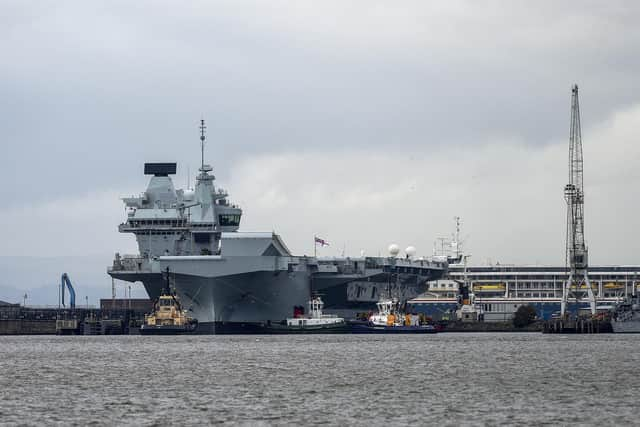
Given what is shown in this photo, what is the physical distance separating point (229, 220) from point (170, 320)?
12675 millimetres

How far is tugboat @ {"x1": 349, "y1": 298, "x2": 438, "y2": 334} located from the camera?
368ft

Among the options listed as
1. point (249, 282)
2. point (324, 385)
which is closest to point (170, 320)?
point (249, 282)

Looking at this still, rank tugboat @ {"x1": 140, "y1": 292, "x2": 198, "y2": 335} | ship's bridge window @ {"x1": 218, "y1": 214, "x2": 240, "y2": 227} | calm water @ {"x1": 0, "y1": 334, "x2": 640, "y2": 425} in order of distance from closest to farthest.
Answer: calm water @ {"x1": 0, "y1": 334, "x2": 640, "y2": 425}
tugboat @ {"x1": 140, "y1": 292, "x2": 198, "y2": 335}
ship's bridge window @ {"x1": 218, "y1": 214, "x2": 240, "y2": 227}

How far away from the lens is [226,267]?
10344cm

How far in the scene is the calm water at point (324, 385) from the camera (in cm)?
4178

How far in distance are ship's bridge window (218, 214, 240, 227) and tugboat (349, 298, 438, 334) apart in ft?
46.4

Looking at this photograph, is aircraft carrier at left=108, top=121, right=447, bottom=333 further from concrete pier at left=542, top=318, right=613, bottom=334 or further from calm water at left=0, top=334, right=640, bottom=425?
calm water at left=0, top=334, right=640, bottom=425

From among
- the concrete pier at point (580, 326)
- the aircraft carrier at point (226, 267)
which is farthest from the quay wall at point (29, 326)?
the concrete pier at point (580, 326)

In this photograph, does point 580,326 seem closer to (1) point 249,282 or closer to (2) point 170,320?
(1) point 249,282

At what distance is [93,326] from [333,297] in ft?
82.8

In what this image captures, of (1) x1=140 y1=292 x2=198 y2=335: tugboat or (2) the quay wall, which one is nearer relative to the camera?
(1) x1=140 y1=292 x2=198 y2=335: tugboat

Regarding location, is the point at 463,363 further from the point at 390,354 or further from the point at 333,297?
the point at 333,297

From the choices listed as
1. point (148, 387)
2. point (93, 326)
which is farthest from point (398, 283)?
point (148, 387)

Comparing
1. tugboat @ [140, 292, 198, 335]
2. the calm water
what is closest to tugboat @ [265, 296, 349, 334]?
tugboat @ [140, 292, 198, 335]
